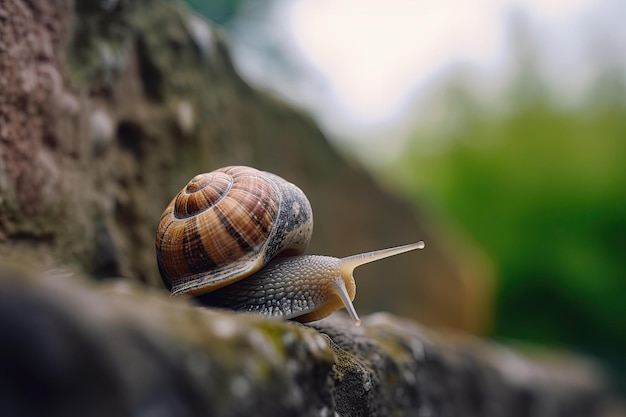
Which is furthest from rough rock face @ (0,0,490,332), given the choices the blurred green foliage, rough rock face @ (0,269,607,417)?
the blurred green foliage

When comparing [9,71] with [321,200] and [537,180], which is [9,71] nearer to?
[321,200]

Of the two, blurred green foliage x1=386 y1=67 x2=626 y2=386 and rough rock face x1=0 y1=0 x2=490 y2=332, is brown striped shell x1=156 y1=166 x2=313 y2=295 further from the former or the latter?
blurred green foliage x1=386 y1=67 x2=626 y2=386

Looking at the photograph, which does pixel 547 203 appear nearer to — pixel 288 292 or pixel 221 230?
pixel 288 292

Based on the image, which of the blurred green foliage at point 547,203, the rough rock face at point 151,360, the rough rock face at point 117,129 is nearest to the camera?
the rough rock face at point 151,360

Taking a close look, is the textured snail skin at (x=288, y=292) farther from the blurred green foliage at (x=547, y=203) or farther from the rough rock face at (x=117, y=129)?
the blurred green foliage at (x=547, y=203)

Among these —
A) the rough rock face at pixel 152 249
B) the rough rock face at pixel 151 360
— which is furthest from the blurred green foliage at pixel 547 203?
the rough rock face at pixel 151 360

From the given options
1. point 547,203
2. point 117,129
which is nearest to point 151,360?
point 117,129

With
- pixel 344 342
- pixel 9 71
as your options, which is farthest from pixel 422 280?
pixel 9 71
